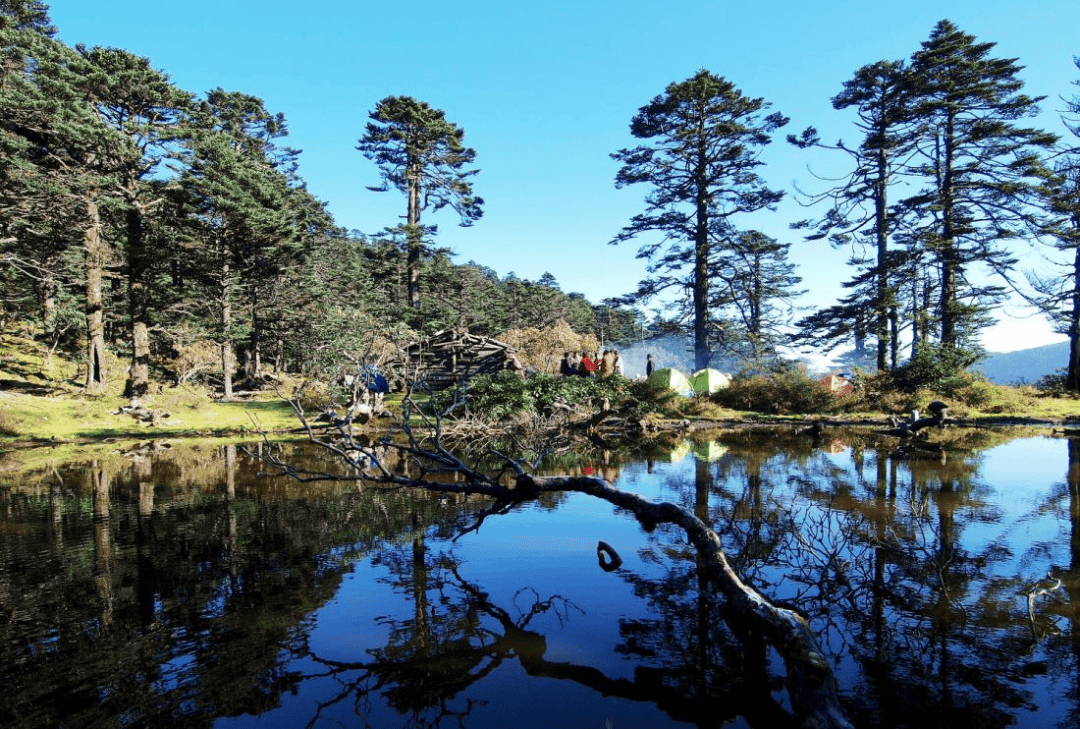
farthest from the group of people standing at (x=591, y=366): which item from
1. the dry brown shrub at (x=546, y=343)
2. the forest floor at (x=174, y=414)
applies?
the dry brown shrub at (x=546, y=343)

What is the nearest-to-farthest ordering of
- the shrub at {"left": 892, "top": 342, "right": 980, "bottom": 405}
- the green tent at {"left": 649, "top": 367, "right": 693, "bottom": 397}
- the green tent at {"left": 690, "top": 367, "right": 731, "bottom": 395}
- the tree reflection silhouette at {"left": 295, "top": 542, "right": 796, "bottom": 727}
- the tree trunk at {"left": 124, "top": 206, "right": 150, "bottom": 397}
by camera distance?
the tree reflection silhouette at {"left": 295, "top": 542, "right": 796, "bottom": 727}
the tree trunk at {"left": 124, "top": 206, "right": 150, "bottom": 397}
the shrub at {"left": 892, "top": 342, "right": 980, "bottom": 405}
the green tent at {"left": 649, "top": 367, "right": 693, "bottom": 397}
the green tent at {"left": 690, "top": 367, "right": 731, "bottom": 395}

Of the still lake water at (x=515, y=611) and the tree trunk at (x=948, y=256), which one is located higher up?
the tree trunk at (x=948, y=256)

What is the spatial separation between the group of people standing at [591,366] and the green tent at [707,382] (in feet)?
12.9

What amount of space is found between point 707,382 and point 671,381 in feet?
7.13

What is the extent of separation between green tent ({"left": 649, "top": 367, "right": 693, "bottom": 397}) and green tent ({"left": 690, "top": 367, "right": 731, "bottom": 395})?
50cm

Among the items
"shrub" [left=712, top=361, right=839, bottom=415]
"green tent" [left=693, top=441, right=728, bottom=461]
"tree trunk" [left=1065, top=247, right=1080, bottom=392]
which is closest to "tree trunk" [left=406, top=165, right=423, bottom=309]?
"shrub" [left=712, top=361, right=839, bottom=415]

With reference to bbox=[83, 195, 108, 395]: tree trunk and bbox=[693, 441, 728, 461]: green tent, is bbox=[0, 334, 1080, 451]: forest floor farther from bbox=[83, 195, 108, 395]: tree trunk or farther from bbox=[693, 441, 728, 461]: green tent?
bbox=[693, 441, 728, 461]: green tent

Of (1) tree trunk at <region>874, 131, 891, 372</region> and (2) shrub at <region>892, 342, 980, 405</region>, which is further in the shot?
(1) tree trunk at <region>874, 131, 891, 372</region>

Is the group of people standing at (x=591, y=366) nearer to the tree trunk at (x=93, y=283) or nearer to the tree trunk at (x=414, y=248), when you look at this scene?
the tree trunk at (x=414, y=248)

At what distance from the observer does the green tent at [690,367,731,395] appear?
2767 centimetres

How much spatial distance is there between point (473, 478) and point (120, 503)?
28.1ft

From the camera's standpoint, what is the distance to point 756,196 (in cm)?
2855

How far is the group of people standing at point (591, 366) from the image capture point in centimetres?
2589

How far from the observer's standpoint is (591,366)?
2673 centimetres
